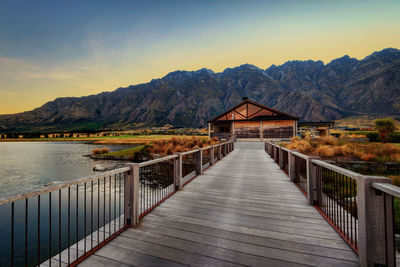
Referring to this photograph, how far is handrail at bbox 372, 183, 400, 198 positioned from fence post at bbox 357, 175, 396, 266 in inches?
3.7

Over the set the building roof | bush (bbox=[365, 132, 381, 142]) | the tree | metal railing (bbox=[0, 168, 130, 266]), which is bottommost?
metal railing (bbox=[0, 168, 130, 266])

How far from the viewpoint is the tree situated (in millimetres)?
18608

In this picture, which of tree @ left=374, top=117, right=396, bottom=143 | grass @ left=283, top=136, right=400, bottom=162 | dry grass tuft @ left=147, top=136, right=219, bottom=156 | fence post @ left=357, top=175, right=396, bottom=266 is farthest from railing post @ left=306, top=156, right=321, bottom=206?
tree @ left=374, top=117, right=396, bottom=143

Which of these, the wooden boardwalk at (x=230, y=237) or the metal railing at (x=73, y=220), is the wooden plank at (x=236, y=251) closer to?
the wooden boardwalk at (x=230, y=237)

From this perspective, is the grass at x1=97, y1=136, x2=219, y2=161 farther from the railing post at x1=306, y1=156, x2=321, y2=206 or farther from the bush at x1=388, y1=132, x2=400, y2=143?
the bush at x1=388, y1=132, x2=400, y2=143

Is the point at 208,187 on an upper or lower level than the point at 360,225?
lower

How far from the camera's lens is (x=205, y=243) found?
275 cm

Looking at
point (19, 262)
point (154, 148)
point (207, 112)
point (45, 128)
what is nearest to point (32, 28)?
point (154, 148)

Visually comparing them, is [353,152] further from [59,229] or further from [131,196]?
[59,229]

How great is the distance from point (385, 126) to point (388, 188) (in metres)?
24.9

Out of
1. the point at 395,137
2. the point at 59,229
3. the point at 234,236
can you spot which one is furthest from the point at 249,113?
the point at 59,229

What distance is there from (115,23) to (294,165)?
193 ft

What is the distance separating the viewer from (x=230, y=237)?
9.60ft

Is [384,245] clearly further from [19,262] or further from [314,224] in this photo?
[19,262]
